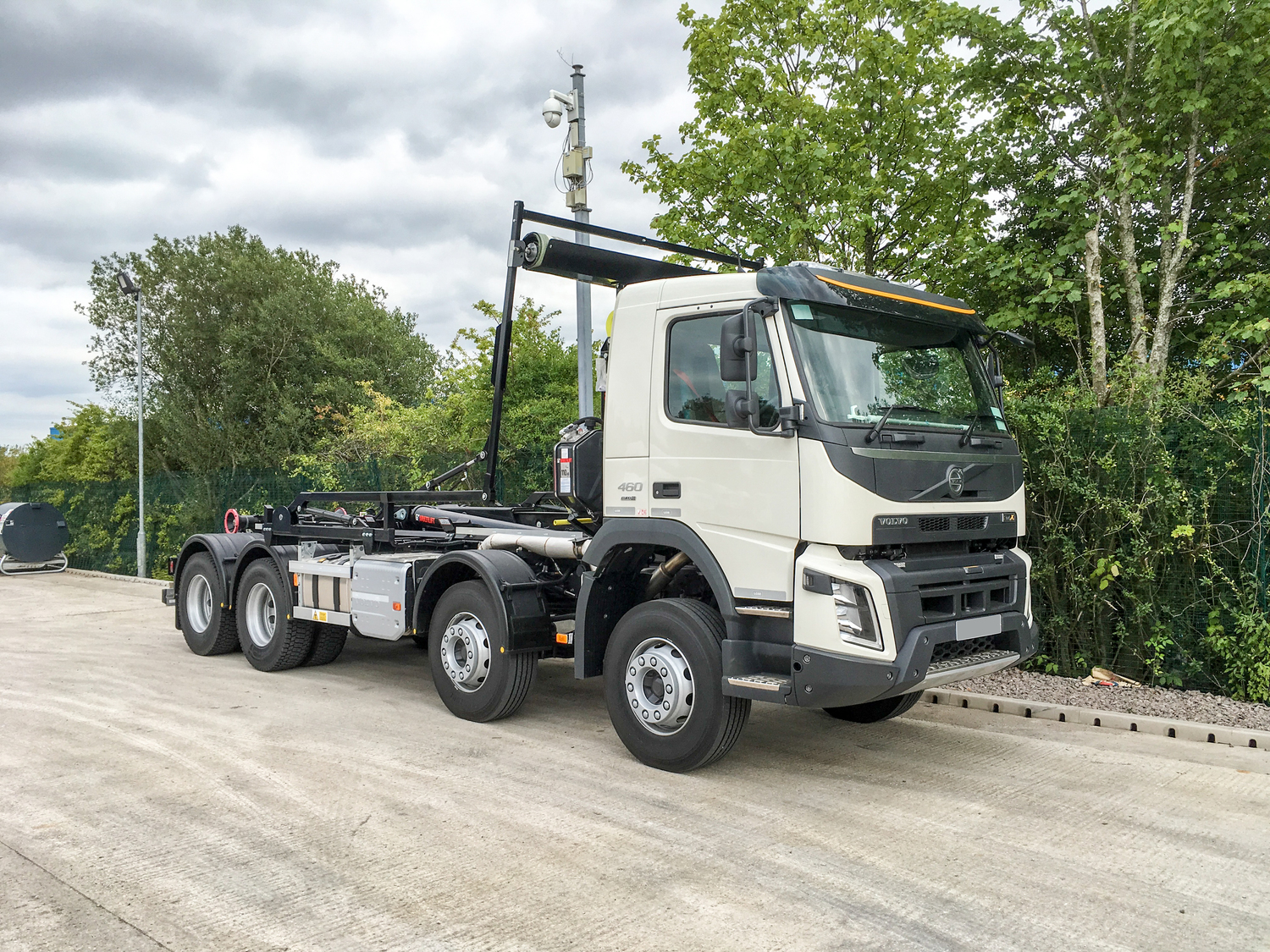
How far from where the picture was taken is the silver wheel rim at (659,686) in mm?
5734

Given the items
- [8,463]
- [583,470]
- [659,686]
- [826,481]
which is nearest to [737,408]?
[826,481]

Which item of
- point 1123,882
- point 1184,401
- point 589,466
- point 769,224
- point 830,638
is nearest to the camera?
point 1123,882

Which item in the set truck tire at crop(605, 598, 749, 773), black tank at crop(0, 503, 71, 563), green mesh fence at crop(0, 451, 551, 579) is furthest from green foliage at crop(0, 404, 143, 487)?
truck tire at crop(605, 598, 749, 773)

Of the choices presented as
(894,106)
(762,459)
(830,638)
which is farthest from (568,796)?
(894,106)

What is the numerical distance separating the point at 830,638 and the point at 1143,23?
8123 mm

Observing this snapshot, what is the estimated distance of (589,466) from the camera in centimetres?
670

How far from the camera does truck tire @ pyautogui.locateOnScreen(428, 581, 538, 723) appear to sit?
22.7ft

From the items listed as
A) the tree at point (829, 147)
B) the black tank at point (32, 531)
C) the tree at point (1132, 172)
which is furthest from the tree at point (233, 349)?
the tree at point (1132, 172)

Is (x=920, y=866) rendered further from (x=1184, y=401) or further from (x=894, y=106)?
(x=894, y=106)

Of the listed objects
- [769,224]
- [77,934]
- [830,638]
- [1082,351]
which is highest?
[769,224]

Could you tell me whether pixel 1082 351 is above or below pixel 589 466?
above

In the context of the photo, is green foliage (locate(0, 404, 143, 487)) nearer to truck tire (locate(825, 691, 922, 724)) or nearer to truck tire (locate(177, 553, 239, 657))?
truck tire (locate(177, 553, 239, 657))

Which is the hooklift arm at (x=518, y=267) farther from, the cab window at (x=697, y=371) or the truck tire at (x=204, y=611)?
the truck tire at (x=204, y=611)

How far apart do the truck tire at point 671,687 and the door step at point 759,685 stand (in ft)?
0.48
